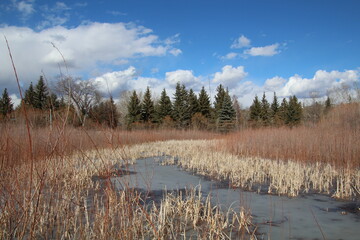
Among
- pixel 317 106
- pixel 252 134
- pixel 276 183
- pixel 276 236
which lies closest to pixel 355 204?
pixel 276 183

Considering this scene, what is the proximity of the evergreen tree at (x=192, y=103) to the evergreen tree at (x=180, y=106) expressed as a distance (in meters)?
0.51

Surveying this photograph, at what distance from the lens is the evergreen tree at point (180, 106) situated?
3089 cm

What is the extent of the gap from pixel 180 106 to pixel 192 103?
6.19ft

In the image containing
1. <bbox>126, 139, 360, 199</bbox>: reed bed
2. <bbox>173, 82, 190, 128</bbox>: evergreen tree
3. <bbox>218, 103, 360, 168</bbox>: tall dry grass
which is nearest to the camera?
<bbox>126, 139, 360, 199</bbox>: reed bed

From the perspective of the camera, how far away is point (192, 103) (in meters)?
31.9

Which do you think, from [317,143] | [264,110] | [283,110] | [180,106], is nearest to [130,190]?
[317,143]

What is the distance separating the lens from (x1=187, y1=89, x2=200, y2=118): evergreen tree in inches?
1241

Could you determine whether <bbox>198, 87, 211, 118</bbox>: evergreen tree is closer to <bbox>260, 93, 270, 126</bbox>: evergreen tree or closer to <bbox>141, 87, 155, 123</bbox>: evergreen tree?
<bbox>141, 87, 155, 123</bbox>: evergreen tree

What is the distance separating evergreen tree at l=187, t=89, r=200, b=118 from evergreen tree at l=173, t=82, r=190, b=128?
1.69 ft

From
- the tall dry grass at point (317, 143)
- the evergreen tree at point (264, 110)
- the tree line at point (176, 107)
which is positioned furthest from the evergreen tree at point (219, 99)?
the tall dry grass at point (317, 143)

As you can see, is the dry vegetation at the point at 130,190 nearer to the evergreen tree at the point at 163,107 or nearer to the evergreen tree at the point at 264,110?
the evergreen tree at the point at 163,107

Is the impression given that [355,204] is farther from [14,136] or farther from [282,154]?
[14,136]

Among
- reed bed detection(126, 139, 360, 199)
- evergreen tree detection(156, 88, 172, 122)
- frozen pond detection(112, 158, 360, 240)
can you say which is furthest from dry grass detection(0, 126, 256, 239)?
evergreen tree detection(156, 88, 172, 122)

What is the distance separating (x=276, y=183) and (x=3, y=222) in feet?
14.9
